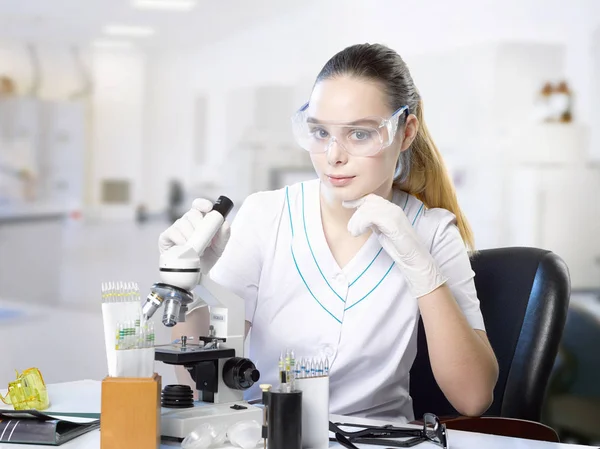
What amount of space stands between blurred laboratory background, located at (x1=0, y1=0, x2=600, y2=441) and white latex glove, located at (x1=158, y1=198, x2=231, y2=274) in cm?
220

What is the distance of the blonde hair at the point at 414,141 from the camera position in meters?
1.79

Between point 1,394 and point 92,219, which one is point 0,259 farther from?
point 1,394

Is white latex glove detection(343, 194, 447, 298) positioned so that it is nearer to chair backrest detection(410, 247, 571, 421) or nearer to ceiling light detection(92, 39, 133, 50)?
chair backrest detection(410, 247, 571, 421)

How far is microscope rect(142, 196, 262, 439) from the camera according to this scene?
1304 millimetres

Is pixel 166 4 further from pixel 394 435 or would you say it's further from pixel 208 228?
pixel 394 435

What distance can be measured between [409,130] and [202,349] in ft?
2.53

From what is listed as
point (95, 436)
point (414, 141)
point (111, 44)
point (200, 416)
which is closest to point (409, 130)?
point (414, 141)

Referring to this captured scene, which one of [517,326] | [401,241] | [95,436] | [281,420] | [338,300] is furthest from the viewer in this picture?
[517,326]

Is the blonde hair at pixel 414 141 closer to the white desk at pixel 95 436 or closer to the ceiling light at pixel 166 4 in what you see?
the white desk at pixel 95 436

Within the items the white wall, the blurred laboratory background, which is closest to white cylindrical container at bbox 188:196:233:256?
the blurred laboratory background

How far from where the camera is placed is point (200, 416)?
1.30 metres

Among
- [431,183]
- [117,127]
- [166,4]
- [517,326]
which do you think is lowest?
[517,326]

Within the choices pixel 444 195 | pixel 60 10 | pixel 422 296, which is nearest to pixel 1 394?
pixel 422 296

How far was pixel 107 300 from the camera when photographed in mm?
1271
